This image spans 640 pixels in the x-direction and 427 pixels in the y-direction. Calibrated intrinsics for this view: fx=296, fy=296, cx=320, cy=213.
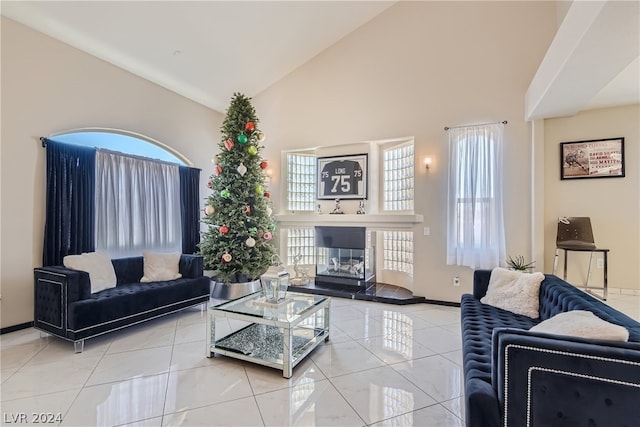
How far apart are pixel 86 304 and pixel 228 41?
3.97 metres

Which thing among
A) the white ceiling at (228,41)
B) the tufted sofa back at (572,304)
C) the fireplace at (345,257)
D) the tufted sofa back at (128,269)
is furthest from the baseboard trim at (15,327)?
the tufted sofa back at (572,304)

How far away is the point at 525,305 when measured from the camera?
2.71 meters

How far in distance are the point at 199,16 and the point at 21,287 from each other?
12.8 feet

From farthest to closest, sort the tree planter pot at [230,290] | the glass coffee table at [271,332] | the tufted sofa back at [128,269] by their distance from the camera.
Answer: the tree planter pot at [230,290] → the tufted sofa back at [128,269] → the glass coffee table at [271,332]

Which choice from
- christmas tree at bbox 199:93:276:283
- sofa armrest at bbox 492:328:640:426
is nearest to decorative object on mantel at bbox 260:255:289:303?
christmas tree at bbox 199:93:276:283

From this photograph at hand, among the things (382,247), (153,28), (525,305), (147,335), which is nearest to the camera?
(525,305)

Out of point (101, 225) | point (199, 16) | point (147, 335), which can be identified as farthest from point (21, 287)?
point (199, 16)

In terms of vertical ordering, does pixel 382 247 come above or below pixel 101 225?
below

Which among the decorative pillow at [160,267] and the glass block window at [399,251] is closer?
the decorative pillow at [160,267]

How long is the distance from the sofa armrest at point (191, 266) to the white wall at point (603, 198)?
531 centimetres

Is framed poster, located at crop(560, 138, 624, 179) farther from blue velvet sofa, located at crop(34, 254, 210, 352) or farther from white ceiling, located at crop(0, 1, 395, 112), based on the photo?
blue velvet sofa, located at crop(34, 254, 210, 352)

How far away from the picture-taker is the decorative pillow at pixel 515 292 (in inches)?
106

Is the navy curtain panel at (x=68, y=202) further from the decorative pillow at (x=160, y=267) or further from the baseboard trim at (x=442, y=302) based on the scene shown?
the baseboard trim at (x=442, y=302)

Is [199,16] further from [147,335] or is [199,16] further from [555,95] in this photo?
[555,95]
